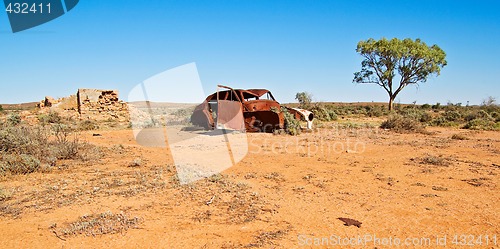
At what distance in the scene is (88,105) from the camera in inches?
776

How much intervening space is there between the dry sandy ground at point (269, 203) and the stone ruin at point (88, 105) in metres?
14.7

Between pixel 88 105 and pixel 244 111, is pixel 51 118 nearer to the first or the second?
pixel 88 105

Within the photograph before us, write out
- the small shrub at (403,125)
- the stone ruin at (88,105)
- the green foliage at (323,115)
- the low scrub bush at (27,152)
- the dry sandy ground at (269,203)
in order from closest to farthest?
the dry sandy ground at (269,203)
the low scrub bush at (27,152)
the small shrub at (403,125)
the green foliage at (323,115)
the stone ruin at (88,105)

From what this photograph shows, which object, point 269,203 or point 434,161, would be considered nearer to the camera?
point 269,203

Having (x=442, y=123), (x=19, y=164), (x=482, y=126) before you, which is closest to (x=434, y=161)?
(x=19, y=164)

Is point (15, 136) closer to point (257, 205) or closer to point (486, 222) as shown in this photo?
point (257, 205)

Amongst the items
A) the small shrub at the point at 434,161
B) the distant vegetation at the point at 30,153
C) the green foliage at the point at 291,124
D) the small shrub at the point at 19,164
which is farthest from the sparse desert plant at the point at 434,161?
the small shrub at the point at 19,164

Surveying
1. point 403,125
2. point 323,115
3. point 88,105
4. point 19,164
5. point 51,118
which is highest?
point 88,105

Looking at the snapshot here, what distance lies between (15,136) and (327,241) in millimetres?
6374

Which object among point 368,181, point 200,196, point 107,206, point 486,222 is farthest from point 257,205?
point 486,222

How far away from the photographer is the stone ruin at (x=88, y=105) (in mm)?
19406

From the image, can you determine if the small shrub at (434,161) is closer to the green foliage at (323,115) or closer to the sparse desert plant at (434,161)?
the sparse desert plant at (434,161)

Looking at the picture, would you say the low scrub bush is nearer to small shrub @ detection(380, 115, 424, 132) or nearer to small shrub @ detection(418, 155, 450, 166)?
small shrub @ detection(418, 155, 450, 166)

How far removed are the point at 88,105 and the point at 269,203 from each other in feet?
61.8
